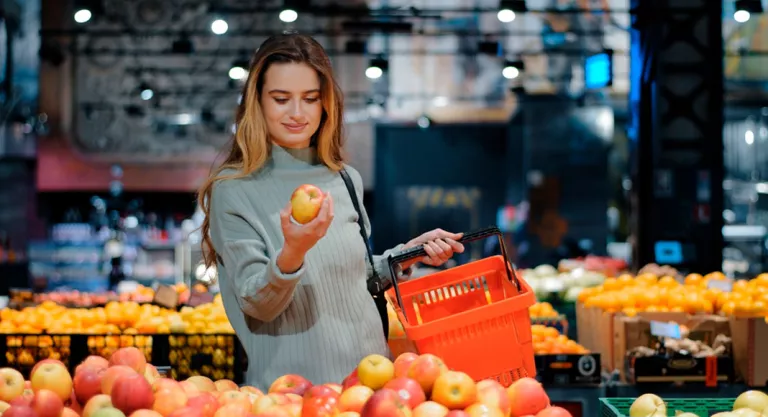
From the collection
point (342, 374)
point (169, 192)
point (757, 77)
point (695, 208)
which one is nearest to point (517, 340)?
point (342, 374)

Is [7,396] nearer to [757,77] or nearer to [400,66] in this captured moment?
[400,66]

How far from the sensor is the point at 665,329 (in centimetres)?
482

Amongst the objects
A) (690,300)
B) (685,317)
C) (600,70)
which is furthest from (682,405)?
(600,70)

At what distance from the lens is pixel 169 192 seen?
19.1 metres

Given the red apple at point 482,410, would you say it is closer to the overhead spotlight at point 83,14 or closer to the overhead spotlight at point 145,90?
the overhead spotlight at point 83,14

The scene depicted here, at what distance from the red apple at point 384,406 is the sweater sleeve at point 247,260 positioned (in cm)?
60

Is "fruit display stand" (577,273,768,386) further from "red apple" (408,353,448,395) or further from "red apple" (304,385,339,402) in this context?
"red apple" (304,385,339,402)

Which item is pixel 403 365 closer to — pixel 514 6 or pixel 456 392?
pixel 456 392

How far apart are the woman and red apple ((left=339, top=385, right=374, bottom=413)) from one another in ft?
1.72

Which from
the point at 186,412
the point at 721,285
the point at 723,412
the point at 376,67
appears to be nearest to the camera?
the point at 186,412

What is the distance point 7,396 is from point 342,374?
35.9 inches

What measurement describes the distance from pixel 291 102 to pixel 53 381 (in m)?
0.98

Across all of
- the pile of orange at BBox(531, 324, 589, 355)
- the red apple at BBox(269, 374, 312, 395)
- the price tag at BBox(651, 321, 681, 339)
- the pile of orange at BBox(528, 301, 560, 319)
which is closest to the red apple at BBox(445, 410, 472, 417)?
the red apple at BBox(269, 374, 312, 395)

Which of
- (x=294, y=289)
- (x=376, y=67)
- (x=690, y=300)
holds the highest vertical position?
(x=376, y=67)
